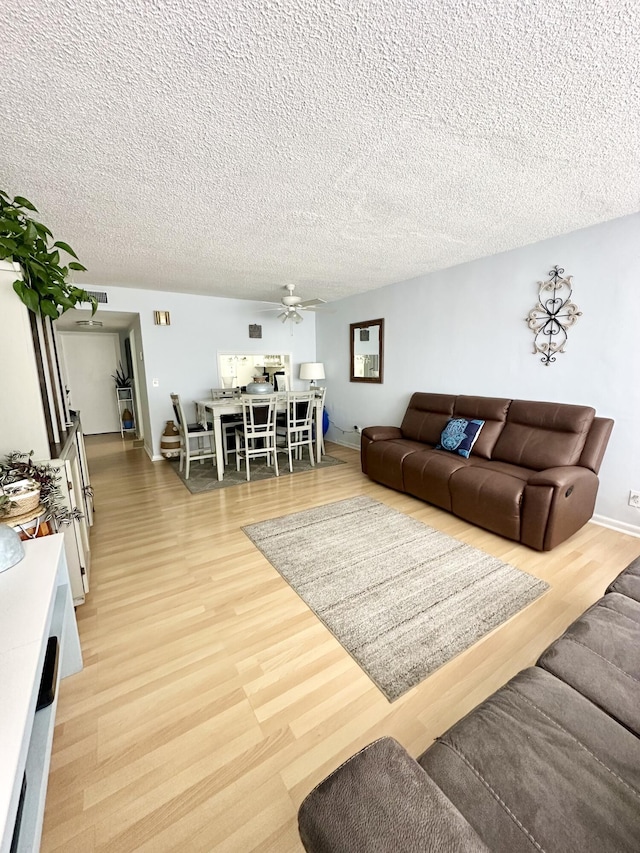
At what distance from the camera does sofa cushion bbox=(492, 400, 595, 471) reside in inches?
109

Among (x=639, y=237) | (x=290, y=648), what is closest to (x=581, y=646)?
(x=290, y=648)

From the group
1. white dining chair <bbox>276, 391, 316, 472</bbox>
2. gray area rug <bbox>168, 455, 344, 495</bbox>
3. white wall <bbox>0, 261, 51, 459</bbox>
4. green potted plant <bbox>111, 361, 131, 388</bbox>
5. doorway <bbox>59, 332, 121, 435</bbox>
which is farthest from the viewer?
green potted plant <bbox>111, 361, 131, 388</bbox>

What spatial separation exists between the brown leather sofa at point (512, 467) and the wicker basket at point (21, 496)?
2832 millimetres

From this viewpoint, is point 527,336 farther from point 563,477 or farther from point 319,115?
point 319,115

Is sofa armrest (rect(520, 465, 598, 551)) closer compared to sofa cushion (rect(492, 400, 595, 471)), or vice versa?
sofa armrest (rect(520, 465, 598, 551))

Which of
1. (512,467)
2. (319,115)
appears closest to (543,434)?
(512,467)

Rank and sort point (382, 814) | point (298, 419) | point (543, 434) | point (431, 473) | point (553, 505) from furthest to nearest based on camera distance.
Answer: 1. point (298, 419)
2. point (431, 473)
3. point (543, 434)
4. point (553, 505)
5. point (382, 814)

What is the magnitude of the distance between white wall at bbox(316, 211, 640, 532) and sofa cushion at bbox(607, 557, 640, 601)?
5.19ft

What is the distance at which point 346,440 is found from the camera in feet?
19.4

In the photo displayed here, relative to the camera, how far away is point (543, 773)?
0.77 metres

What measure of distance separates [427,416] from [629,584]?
8.80 feet

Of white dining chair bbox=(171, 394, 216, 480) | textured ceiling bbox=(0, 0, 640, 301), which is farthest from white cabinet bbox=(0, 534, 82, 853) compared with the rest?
white dining chair bbox=(171, 394, 216, 480)

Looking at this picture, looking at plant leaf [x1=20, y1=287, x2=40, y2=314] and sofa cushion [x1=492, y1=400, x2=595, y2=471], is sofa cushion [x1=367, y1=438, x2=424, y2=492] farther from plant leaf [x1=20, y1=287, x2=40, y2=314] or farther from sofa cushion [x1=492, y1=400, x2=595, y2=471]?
plant leaf [x1=20, y1=287, x2=40, y2=314]

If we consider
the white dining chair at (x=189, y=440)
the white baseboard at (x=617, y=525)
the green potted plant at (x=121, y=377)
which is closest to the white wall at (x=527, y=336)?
the white baseboard at (x=617, y=525)
